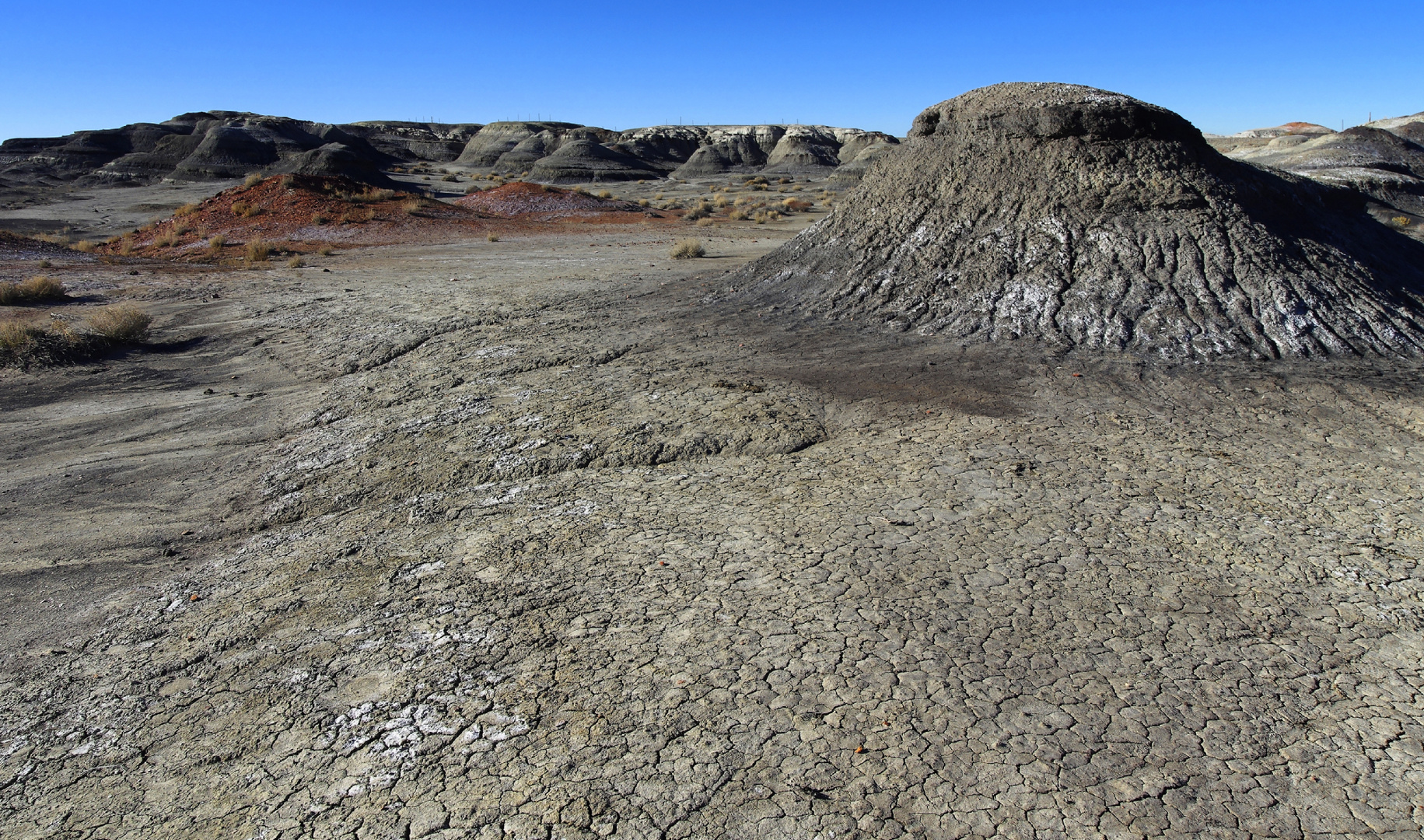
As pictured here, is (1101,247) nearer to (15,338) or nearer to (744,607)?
(744,607)

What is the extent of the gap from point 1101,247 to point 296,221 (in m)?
26.2

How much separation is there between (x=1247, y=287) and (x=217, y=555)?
349 inches

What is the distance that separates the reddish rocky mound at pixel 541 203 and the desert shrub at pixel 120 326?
21.6m

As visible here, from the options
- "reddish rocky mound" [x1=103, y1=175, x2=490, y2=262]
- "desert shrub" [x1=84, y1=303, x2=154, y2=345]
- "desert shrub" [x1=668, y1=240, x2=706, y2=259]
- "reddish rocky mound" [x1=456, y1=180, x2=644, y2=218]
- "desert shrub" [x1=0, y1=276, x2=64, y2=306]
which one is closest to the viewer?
"desert shrub" [x1=84, y1=303, x2=154, y2=345]

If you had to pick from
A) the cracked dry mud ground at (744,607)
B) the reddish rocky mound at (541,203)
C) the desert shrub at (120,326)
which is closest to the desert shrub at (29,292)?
the desert shrub at (120,326)

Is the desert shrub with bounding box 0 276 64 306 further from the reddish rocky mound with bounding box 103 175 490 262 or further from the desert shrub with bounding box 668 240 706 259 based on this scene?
the desert shrub with bounding box 668 240 706 259

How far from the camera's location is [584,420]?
704 centimetres

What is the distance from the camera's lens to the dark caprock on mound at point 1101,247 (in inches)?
310

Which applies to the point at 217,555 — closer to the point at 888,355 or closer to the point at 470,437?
the point at 470,437

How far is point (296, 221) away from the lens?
27.7 meters

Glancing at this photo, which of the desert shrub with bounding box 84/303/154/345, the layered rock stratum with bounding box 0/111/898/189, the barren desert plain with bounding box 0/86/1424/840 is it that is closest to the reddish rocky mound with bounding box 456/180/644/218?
the layered rock stratum with bounding box 0/111/898/189

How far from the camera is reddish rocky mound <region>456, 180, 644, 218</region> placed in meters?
33.6

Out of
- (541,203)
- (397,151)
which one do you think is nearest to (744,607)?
(541,203)

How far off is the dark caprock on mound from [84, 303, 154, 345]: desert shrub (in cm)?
850
